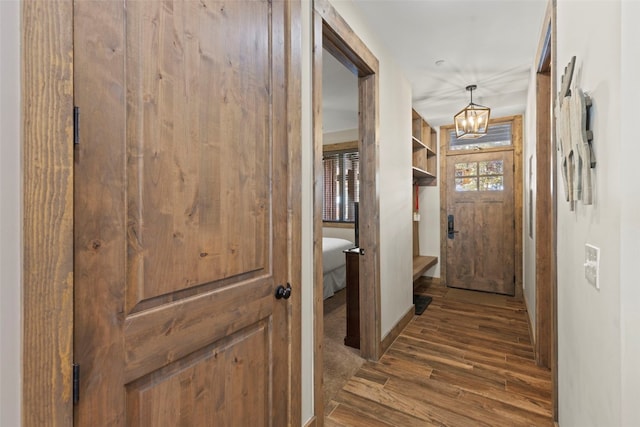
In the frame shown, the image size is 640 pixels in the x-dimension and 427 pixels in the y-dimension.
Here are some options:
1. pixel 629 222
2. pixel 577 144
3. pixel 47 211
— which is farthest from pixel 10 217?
pixel 577 144

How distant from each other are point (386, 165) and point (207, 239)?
2.02 metres

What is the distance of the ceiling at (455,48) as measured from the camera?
2215 millimetres

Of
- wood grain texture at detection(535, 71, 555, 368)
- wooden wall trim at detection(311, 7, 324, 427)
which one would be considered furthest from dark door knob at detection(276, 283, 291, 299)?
wood grain texture at detection(535, 71, 555, 368)

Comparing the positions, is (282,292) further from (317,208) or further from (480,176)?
(480,176)

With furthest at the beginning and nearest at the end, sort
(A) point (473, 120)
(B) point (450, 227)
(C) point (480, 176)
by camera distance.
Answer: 1. (B) point (450, 227)
2. (C) point (480, 176)
3. (A) point (473, 120)

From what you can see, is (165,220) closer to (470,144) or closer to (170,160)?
(170,160)

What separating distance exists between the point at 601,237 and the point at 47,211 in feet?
4.85

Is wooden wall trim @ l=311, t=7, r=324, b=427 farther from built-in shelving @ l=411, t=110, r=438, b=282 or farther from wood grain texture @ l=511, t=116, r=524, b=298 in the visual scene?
wood grain texture @ l=511, t=116, r=524, b=298

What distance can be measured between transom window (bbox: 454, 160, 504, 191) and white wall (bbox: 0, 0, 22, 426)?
510 centimetres

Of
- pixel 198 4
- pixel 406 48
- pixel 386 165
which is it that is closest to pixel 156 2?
pixel 198 4

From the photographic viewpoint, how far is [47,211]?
68 cm

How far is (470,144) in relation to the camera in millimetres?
4824

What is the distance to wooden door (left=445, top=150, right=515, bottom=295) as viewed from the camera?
14.8ft

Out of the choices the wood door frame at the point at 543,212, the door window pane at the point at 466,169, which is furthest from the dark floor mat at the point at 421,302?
the door window pane at the point at 466,169
